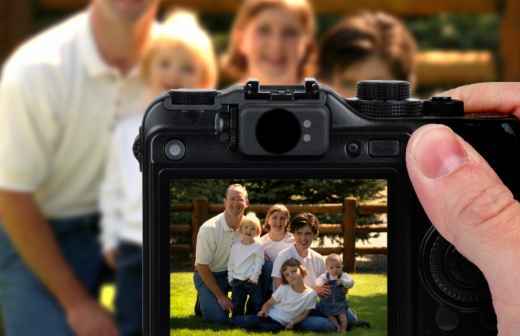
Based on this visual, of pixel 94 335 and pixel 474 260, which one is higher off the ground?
pixel 474 260

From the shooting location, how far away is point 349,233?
1282 millimetres

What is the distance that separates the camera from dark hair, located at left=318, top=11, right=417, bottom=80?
9.38ft

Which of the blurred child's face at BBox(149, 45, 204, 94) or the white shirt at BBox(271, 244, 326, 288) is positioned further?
the blurred child's face at BBox(149, 45, 204, 94)

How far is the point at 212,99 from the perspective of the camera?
4.19ft

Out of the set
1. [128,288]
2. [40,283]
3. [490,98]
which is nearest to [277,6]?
[128,288]

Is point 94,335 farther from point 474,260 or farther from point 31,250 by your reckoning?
point 474,260

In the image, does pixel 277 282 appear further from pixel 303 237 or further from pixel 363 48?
pixel 363 48

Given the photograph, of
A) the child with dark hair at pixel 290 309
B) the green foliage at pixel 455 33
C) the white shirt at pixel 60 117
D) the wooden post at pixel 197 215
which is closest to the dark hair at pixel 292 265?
the child with dark hair at pixel 290 309

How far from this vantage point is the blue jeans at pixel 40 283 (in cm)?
268

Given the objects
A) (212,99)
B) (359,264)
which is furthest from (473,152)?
(212,99)

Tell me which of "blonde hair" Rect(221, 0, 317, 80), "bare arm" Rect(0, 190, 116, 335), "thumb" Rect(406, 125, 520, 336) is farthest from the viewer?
"blonde hair" Rect(221, 0, 317, 80)

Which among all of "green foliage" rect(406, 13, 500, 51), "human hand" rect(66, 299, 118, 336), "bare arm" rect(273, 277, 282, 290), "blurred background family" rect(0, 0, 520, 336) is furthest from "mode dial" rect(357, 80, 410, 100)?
"green foliage" rect(406, 13, 500, 51)

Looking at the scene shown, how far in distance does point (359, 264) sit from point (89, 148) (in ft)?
5.27

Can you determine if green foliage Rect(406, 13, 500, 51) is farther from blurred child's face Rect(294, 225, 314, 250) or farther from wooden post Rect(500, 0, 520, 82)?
blurred child's face Rect(294, 225, 314, 250)
